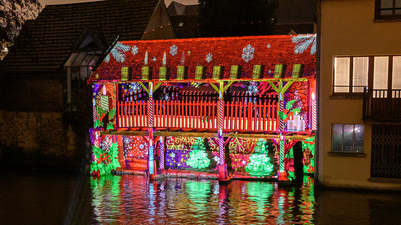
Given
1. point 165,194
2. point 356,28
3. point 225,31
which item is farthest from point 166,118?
point 225,31

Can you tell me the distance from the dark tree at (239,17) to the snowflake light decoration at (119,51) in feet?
33.5

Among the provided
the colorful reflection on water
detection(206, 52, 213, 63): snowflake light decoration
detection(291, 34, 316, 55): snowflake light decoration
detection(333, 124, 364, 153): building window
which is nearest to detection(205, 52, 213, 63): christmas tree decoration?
detection(206, 52, 213, 63): snowflake light decoration

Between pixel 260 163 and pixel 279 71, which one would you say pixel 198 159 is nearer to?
pixel 260 163

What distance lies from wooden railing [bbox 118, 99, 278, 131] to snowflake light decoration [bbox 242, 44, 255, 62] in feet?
6.45

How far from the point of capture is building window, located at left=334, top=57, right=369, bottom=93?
59.7 feet

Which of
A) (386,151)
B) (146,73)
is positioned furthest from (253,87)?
(386,151)

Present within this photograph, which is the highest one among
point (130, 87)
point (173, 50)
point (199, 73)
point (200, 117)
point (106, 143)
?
point (173, 50)

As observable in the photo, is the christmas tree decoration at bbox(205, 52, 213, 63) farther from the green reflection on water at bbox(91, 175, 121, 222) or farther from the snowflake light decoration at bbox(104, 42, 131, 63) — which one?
the green reflection on water at bbox(91, 175, 121, 222)

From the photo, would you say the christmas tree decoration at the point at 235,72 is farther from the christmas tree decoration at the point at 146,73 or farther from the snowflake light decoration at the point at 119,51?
the snowflake light decoration at the point at 119,51

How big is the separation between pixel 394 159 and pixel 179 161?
395 inches

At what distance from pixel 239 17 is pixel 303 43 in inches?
448

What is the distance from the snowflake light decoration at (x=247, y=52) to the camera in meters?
20.0

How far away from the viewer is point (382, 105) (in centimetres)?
1772

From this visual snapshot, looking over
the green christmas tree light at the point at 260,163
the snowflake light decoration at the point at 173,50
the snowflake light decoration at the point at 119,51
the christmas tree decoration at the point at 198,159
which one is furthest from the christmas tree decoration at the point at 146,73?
the green christmas tree light at the point at 260,163
